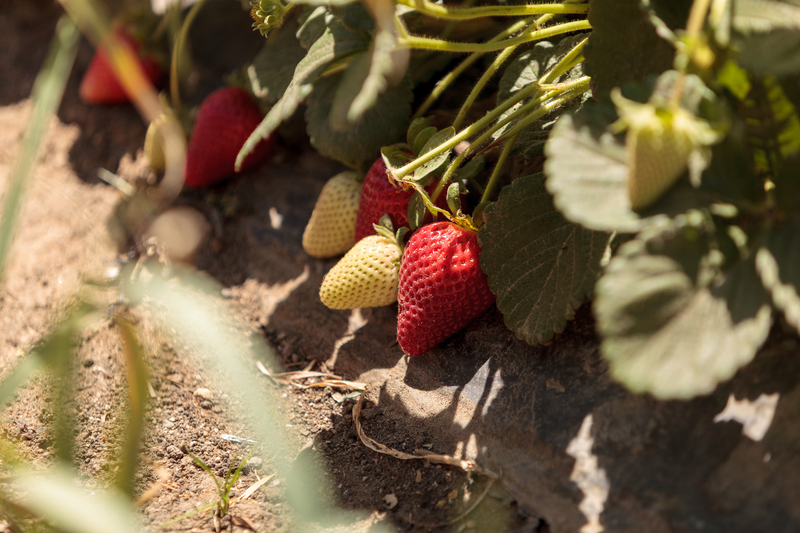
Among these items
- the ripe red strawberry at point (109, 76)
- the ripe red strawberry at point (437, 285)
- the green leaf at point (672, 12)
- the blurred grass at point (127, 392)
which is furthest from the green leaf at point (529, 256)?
the ripe red strawberry at point (109, 76)

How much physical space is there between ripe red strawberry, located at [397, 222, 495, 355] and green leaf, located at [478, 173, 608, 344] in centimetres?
3

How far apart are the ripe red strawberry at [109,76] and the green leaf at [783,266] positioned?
1.52m

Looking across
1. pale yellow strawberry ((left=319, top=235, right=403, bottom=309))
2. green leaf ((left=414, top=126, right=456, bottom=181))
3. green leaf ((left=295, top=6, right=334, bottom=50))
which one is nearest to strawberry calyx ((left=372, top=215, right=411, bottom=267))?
pale yellow strawberry ((left=319, top=235, right=403, bottom=309))

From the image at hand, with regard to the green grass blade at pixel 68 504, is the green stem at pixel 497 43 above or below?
above

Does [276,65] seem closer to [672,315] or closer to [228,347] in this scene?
[228,347]

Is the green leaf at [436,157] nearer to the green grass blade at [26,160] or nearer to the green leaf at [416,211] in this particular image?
the green leaf at [416,211]

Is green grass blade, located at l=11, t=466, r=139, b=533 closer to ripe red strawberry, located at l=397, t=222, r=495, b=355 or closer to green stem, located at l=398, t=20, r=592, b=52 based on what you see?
ripe red strawberry, located at l=397, t=222, r=495, b=355

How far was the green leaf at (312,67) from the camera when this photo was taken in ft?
2.53

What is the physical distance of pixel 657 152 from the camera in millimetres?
533

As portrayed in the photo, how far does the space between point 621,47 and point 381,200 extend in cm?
44

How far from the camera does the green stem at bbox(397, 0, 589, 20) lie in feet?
2.32

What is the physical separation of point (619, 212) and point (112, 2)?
72.0 inches

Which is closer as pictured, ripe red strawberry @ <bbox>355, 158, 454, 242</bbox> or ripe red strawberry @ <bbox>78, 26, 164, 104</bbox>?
ripe red strawberry @ <bbox>355, 158, 454, 242</bbox>

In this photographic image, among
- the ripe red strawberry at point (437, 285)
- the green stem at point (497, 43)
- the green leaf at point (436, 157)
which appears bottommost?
the ripe red strawberry at point (437, 285)
